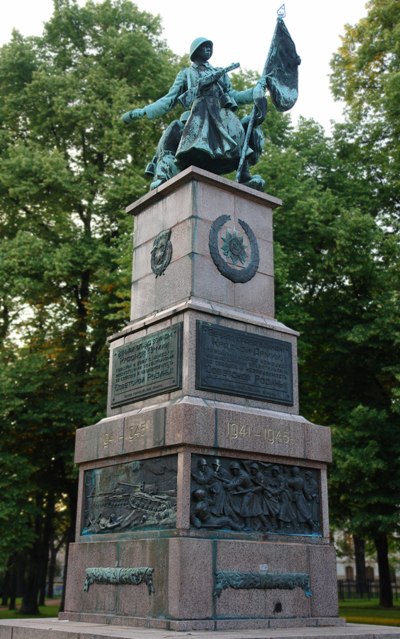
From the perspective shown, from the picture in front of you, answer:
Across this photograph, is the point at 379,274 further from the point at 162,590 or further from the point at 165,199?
the point at 162,590

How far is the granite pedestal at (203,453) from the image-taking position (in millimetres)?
7586

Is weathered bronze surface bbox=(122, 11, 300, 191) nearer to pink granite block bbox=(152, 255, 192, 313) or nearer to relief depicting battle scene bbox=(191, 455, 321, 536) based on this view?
pink granite block bbox=(152, 255, 192, 313)

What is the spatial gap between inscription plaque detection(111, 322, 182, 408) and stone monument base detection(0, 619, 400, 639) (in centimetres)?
270

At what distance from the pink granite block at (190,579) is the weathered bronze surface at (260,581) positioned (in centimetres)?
14

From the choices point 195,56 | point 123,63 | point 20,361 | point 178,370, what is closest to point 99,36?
point 123,63

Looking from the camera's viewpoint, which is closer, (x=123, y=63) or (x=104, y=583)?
(x=104, y=583)

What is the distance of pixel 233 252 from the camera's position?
31.5 feet

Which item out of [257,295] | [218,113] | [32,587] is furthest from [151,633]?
[32,587]

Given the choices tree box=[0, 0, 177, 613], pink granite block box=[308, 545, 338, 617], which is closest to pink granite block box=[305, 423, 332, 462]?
pink granite block box=[308, 545, 338, 617]

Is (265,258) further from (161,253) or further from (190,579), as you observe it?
(190,579)

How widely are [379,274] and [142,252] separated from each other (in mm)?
11186

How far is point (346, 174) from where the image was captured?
2400 cm

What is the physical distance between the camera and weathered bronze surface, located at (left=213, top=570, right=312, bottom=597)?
7441 millimetres

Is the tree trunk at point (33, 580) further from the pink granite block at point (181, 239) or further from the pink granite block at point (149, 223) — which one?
the pink granite block at point (181, 239)
